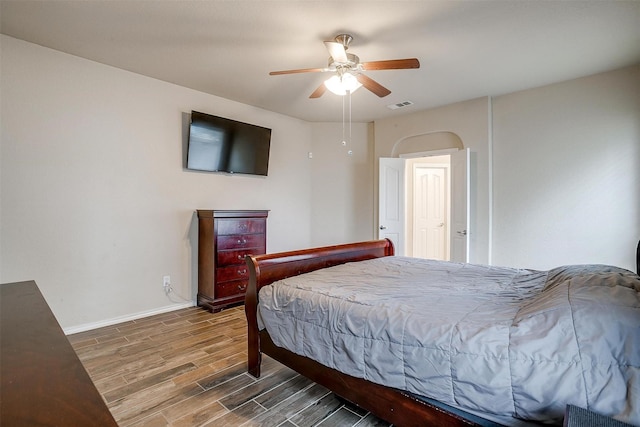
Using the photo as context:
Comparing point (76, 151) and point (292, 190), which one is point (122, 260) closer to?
point (76, 151)

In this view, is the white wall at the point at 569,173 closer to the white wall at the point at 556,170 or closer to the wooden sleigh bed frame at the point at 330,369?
the white wall at the point at 556,170

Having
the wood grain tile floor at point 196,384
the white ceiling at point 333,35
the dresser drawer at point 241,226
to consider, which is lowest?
the wood grain tile floor at point 196,384

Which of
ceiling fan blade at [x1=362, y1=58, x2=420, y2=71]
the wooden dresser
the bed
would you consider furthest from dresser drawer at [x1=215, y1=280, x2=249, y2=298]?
ceiling fan blade at [x1=362, y1=58, x2=420, y2=71]

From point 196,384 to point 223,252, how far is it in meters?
1.68

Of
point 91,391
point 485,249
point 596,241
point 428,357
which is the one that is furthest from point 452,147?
point 91,391

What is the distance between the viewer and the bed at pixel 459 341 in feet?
3.56

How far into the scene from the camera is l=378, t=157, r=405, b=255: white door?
486 centimetres

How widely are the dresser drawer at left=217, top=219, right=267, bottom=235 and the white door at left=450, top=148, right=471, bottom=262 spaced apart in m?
2.57

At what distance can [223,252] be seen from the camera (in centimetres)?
364

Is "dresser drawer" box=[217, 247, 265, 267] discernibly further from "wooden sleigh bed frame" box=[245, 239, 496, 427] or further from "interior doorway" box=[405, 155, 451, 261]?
"interior doorway" box=[405, 155, 451, 261]

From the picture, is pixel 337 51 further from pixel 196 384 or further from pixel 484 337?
pixel 196 384

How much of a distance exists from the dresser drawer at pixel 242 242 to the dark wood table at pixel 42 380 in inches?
99.3

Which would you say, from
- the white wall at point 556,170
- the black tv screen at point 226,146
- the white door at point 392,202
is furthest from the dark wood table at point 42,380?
the white wall at point 556,170

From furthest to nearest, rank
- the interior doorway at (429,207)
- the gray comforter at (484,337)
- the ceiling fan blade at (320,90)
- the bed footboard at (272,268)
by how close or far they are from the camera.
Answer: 1. the interior doorway at (429,207)
2. the ceiling fan blade at (320,90)
3. the bed footboard at (272,268)
4. the gray comforter at (484,337)
